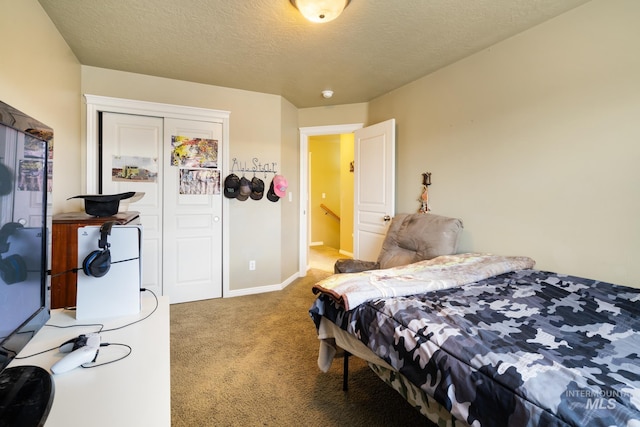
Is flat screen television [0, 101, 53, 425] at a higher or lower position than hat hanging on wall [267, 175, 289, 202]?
lower

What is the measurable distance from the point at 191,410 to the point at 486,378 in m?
1.51

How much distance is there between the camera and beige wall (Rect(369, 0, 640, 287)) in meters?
1.62

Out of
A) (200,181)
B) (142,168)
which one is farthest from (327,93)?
(142,168)

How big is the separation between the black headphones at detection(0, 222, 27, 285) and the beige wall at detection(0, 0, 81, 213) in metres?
1.33

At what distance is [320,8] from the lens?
167 centimetres

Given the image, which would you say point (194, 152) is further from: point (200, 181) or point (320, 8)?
point (320, 8)

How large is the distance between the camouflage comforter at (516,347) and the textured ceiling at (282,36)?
5.84ft

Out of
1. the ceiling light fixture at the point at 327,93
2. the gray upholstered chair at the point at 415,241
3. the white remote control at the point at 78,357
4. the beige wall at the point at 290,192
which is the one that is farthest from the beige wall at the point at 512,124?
the white remote control at the point at 78,357

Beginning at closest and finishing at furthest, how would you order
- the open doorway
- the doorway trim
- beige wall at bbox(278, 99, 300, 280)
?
beige wall at bbox(278, 99, 300, 280) → the doorway trim → the open doorway

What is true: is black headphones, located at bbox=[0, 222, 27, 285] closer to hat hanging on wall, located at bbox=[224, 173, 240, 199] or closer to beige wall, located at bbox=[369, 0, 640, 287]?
hat hanging on wall, located at bbox=[224, 173, 240, 199]

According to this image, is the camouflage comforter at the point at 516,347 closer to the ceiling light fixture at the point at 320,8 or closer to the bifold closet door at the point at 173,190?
the ceiling light fixture at the point at 320,8

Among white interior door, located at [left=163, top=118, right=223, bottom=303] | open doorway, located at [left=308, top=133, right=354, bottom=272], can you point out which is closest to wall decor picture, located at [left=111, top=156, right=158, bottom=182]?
white interior door, located at [left=163, top=118, right=223, bottom=303]

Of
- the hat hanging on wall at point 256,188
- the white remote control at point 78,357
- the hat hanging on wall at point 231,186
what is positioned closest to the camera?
the white remote control at point 78,357

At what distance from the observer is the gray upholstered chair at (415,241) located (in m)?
2.32
